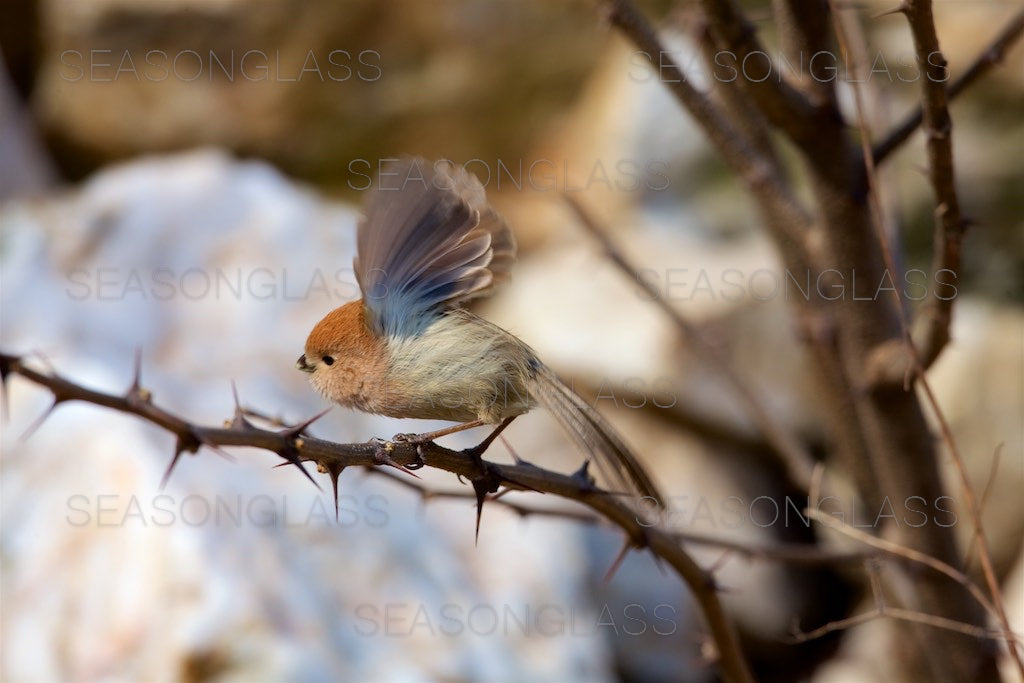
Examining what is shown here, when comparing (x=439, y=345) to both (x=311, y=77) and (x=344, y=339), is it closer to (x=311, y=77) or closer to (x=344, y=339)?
(x=344, y=339)

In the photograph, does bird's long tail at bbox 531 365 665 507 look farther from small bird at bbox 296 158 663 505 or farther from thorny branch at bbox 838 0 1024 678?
thorny branch at bbox 838 0 1024 678

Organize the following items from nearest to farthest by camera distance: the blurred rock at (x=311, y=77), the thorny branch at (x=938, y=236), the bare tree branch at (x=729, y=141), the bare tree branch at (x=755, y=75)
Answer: the thorny branch at (x=938, y=236)
the bare tree branch at (x=755, y=75)
the bare tree branch at (x=729, y=141)
the blurred rock at (x=311, y=77)

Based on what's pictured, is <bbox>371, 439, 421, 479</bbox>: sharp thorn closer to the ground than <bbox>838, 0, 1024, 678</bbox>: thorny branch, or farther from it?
closer to the ground

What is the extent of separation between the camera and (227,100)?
6.93 metres

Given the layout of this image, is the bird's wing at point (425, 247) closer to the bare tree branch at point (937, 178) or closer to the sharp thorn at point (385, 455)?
the sharp thorn at point (385, 455)

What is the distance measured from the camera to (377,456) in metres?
1.53

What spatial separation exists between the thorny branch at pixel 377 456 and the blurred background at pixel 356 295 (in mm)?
705

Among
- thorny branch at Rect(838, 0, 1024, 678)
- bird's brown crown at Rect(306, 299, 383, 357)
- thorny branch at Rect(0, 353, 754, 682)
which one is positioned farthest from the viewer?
bird's brown crown at Rect(306, 299, 383, 357)

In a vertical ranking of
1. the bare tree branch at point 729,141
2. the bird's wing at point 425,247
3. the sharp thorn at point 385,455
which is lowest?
the sharp thorn at point 385,455

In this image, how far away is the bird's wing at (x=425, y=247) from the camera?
72.9 inches

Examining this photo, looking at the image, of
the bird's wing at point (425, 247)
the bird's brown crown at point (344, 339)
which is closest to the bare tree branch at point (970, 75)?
the bird's wing at point (425, 247)

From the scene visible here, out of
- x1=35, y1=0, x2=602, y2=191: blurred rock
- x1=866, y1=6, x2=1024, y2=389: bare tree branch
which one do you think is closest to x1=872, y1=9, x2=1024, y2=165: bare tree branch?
x1=866, y1=6, x2=1024, y2=389: bare tree branch

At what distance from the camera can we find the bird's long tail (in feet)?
6.23

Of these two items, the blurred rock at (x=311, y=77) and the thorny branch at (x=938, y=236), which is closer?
the thorny branch at (x=938, y=236)
